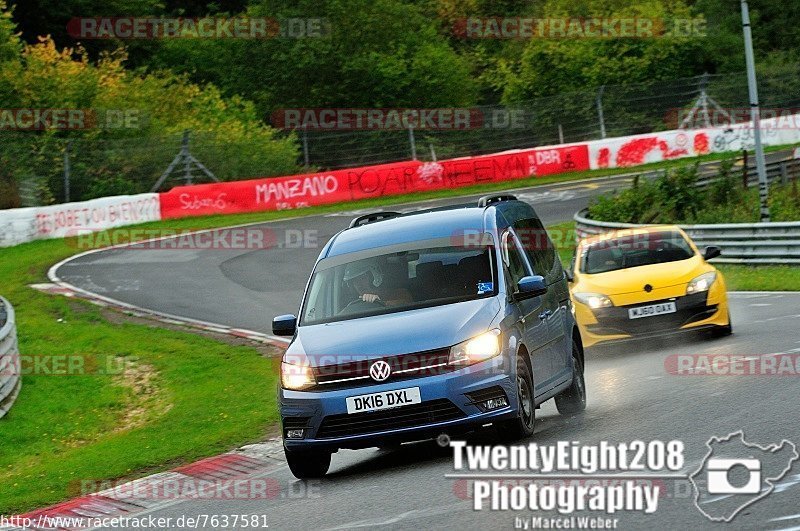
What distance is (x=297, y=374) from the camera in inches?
400

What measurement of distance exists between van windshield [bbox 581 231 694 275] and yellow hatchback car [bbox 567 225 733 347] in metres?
0.02

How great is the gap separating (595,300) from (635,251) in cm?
138

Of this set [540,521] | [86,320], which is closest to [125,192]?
[86,320]

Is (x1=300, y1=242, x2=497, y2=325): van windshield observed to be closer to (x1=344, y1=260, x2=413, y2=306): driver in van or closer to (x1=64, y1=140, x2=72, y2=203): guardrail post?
(x1=344, y1=260, x2=413, y2=306): driver in van

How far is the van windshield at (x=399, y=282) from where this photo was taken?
1070 centimetres

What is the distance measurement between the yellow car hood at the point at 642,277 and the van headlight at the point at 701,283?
72 millimetres

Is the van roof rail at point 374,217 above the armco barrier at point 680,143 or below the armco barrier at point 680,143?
above

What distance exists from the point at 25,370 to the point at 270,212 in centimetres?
2338

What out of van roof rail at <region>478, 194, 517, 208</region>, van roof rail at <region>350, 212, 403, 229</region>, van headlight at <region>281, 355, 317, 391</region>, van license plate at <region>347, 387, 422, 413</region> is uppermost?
van roof rail at <region>478, 194, 517, 208</region>

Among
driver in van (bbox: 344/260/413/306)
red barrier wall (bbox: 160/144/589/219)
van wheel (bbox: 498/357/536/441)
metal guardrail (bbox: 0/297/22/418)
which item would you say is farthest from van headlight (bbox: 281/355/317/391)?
red barrier wall (bbox: 160/144/589/219)

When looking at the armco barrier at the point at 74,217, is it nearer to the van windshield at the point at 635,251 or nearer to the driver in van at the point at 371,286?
the van windshield at the point at 635,251

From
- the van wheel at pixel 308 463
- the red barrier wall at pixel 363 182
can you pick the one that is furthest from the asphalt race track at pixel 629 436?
the red barrier wall at pixel 363 182

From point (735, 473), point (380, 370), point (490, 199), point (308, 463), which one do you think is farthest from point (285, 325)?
point (735, 473)

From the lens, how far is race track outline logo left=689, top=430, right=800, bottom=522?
7.46 meters
